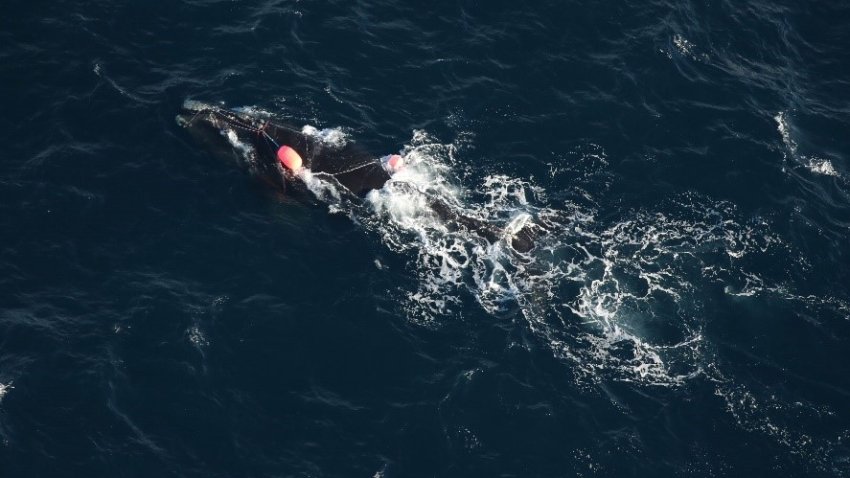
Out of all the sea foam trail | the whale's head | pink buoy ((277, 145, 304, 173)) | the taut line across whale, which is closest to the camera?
the sea foam trail

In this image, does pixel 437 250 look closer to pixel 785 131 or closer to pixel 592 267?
pixel 592 267

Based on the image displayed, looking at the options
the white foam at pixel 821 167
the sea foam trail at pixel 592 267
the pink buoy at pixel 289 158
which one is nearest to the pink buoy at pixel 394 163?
the sea foam trail at pixel 592 267

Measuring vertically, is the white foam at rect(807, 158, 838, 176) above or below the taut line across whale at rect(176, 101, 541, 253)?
above

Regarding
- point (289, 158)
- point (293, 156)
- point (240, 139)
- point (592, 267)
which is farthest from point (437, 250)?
Answer: point (240, 139)

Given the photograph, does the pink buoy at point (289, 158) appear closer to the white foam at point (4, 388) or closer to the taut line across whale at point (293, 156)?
the taut line across whale at point (293, 156)

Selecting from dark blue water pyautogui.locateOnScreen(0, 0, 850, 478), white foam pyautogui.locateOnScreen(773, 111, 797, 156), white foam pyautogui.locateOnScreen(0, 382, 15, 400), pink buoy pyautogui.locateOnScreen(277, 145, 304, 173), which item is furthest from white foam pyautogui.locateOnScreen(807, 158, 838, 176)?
white foam pyautogui.locateOnScreen(0, 382, 15, 400)

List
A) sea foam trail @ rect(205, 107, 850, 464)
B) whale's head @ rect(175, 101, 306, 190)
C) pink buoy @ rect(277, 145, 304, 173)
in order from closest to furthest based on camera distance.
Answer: sea foam trail @ rect(205, 107, 850, 464), pink buoy @ rect(277, 145, 304, 173), whale's head @ rect(175, 101, 306, 190)

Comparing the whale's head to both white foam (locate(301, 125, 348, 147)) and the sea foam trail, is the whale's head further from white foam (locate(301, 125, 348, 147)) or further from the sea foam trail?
the sea foam trail
